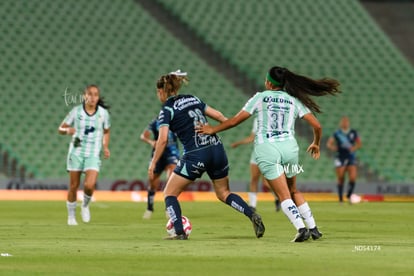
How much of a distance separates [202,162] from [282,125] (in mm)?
1209

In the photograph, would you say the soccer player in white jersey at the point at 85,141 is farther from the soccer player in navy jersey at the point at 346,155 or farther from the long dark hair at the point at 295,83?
the soccer player in navy jersey at the point at 346,155

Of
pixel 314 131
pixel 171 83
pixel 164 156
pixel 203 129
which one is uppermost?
pixel 171 83

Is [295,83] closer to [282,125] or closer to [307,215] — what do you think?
[282,125]

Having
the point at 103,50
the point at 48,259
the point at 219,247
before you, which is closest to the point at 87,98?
the point at 219,247

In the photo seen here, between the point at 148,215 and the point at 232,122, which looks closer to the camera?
the point at 232,122

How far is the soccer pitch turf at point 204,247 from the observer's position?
9.62 metres

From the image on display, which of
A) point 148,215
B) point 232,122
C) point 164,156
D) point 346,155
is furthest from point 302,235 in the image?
point 346,155

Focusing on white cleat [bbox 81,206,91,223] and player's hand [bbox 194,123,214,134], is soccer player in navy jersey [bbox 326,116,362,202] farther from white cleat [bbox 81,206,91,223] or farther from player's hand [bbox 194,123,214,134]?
player's hand [bbox 194,123,214,134]

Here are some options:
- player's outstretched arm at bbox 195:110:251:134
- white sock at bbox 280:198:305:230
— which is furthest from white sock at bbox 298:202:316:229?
player's outstretched arm at bbox 195:110:251:134

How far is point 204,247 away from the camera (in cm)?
1212

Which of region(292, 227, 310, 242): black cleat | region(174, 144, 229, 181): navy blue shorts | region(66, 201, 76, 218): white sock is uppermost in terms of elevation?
region(174, 144, 229, 181): navy blue shorts

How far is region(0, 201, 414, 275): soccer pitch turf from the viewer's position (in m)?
9.62

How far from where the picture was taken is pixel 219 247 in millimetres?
12062

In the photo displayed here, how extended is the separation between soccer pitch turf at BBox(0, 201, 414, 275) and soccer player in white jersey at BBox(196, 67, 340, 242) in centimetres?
50
